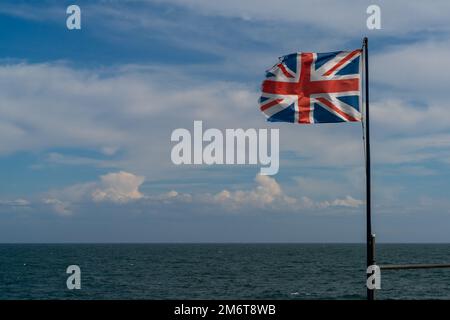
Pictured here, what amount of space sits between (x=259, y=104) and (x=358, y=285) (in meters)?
65.0

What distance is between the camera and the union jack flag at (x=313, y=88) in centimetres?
1678

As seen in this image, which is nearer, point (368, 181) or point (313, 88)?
point (368, 181)

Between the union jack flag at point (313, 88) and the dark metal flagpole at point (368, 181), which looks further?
the union jack flag at point (313, 88)

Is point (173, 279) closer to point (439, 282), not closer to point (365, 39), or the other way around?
point (439, 282)

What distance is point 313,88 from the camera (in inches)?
677

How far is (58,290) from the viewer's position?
76.5 metres

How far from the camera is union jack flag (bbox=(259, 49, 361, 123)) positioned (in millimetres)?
16781

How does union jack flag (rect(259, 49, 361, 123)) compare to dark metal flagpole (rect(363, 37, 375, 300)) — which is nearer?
dark metal flagpole (rect(363, 37, 375, 300))

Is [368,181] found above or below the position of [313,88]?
below
